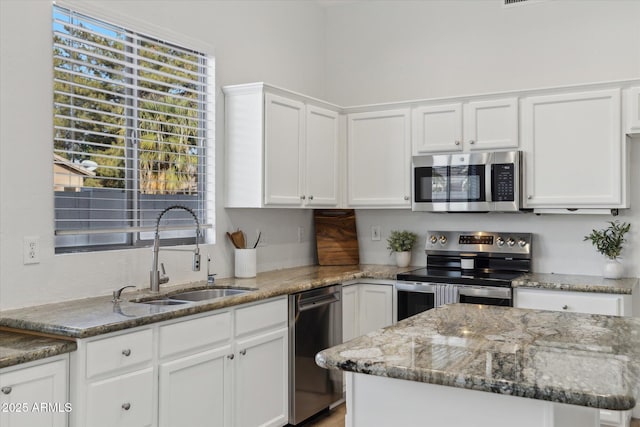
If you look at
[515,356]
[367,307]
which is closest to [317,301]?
[367,307]

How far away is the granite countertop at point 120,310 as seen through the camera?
7.63ft

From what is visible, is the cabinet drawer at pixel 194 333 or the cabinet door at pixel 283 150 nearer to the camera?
the cabinet drawer at pixel 194 333

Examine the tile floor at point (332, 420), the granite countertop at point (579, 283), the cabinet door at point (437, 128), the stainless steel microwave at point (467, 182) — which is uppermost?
the cabinet door at point (437, 128)

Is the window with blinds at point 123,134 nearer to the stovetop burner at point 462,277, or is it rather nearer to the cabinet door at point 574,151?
the stovetop burner at point 462,277

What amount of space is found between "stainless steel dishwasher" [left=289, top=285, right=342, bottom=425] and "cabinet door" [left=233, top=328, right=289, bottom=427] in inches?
2.7

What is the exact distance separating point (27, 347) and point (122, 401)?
462 millimetres

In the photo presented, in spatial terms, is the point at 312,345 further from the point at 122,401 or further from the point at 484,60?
the point at 484,60

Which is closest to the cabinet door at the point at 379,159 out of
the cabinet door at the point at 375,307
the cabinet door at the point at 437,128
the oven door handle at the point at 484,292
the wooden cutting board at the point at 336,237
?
the cabinet door at the point at 437,128

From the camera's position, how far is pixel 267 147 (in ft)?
12.8

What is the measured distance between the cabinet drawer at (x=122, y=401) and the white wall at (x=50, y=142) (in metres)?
0.68

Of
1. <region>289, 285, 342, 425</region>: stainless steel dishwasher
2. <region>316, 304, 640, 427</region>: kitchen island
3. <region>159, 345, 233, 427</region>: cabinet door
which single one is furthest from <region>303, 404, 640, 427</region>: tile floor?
<region>316, 304, 640, 427</region>: kitchen island

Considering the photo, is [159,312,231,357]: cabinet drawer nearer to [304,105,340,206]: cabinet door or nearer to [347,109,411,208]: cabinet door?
[304,105,340,206]: cabinet door

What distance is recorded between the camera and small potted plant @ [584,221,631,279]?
3903 mm

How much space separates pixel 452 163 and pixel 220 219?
1696mm
